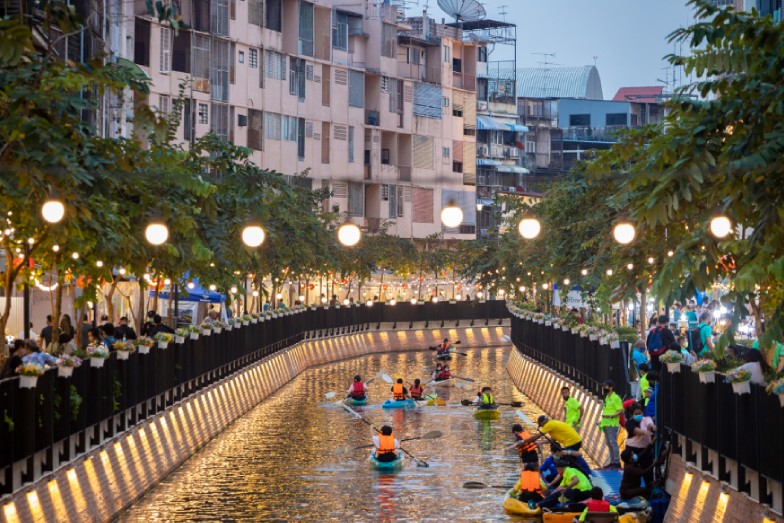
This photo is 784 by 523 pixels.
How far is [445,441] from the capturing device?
141 feet

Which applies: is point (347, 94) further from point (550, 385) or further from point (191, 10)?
point (550, 385)

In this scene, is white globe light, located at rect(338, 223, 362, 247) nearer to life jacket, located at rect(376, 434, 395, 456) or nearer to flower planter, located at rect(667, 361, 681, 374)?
flower planter, located at rect(667, 361, 681, 374)

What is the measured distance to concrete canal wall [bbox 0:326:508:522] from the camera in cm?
2300

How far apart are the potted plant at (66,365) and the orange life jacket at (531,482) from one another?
8.16 m

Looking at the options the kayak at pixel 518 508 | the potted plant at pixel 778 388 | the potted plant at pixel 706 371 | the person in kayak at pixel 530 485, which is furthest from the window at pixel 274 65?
the potted plant at pixel 778 388

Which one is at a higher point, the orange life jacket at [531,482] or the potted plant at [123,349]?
the potted plant at [123,349]

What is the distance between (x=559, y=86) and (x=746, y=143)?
512ft

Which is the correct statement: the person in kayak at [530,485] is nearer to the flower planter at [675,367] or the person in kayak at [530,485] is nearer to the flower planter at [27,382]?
the flower planter at [675,367]

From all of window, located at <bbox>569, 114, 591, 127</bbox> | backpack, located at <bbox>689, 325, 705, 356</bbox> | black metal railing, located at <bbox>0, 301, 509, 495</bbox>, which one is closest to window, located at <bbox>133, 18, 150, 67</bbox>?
black metal railing, located at <bbox>0, 301, 509, 495</bbox>

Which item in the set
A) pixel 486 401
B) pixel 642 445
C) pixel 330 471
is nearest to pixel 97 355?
pixel 642 445

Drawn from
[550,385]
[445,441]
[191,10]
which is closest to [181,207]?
[445,441]

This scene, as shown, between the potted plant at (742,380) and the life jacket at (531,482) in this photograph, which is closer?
the potted plant at (742,380)

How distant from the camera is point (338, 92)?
95.9 meters

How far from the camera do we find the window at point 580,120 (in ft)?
495
